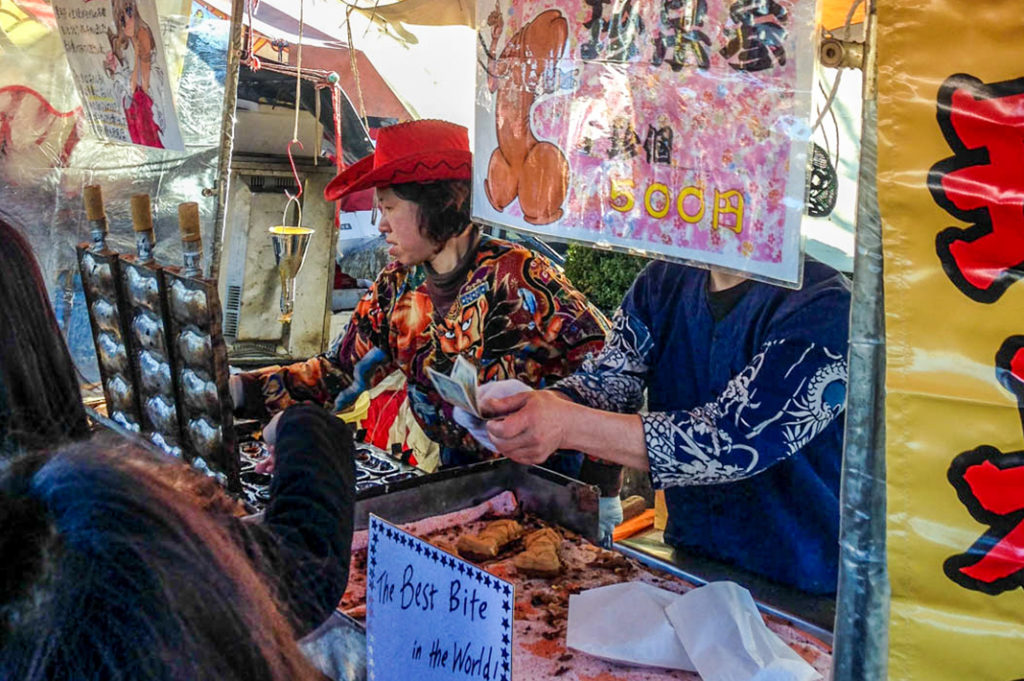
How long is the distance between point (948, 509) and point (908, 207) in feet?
1.18

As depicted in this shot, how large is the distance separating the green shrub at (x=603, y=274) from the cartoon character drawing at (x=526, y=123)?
4228 millimetres

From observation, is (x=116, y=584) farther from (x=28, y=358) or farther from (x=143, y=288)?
(x=143, y=288)

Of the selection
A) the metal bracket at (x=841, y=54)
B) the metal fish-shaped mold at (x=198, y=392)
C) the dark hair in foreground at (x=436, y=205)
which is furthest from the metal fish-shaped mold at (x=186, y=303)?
the metal bracket at (x=841, y=54)

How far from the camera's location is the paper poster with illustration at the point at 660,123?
1.38 metres

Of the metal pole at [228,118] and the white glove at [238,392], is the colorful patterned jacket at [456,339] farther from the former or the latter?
the metal pole at [228,118]

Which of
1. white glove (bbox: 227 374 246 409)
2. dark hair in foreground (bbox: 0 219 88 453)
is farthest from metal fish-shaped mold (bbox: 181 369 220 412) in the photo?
white glove (bbox: 227 374 246 409)

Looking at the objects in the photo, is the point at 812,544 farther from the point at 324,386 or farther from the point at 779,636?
the point at 324,386

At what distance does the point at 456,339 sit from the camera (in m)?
2.89

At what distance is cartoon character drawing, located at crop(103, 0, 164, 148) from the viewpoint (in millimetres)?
3035

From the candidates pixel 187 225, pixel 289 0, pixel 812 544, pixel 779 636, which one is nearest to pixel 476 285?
pixel 187 225

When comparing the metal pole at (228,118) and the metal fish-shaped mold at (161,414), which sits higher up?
the metal pole at (228,118)

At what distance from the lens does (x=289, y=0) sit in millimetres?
4328

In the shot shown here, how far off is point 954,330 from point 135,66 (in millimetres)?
2912

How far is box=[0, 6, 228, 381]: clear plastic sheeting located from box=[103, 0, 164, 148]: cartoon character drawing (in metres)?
0.84
